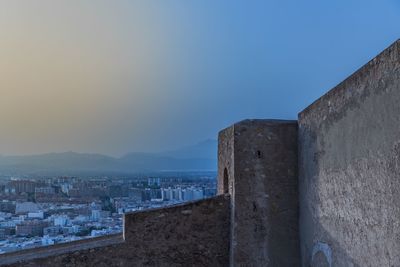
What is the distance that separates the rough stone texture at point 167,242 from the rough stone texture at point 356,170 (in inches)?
59.1

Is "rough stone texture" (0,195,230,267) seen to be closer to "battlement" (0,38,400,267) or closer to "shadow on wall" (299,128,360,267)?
"battlement" (0,38,400,267)

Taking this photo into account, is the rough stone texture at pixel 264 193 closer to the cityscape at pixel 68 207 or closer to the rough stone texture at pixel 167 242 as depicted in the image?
the rough stone texture at pixel 167 242

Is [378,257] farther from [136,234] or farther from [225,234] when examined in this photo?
[136,234]

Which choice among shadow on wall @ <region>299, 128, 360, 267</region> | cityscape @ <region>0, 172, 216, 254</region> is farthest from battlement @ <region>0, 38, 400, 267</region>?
cityscape @ <region>0, 172, 216, 254</region>

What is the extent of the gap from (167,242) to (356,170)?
12.2 feet

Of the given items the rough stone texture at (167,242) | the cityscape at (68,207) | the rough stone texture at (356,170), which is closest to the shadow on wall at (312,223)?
the rough stone texture at (356,170)

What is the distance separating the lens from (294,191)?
27.0 ft

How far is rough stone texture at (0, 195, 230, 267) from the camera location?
795 cm

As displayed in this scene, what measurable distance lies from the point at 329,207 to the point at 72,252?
13.1 ft

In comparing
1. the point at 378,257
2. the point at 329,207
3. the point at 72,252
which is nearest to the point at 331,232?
the point at 329,207

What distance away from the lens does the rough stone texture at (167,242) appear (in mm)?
7945

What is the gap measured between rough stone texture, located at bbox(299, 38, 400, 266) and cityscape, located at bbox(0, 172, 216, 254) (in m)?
3.74

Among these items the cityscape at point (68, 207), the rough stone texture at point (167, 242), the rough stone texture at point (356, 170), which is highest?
the rough stone texture at point (356, 170)

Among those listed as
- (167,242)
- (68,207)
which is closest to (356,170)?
(167,242)
